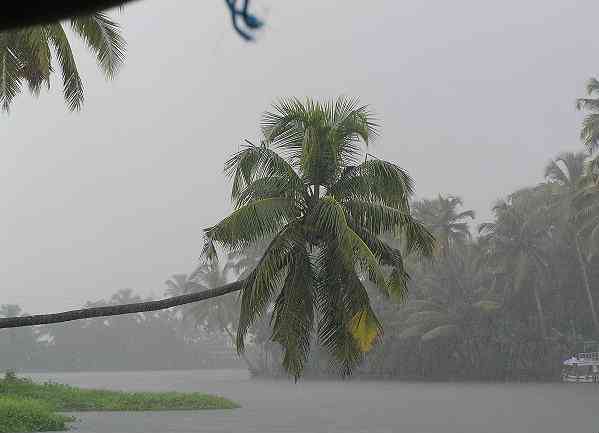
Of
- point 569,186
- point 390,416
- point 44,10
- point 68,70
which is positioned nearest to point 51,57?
point 68,70

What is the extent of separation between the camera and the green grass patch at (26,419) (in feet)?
66.9

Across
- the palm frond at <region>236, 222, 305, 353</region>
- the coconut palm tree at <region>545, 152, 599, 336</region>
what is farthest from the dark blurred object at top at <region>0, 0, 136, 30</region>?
the coconut palm tree at <region>545, 152, 599, 336</region>

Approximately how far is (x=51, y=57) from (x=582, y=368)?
160ft

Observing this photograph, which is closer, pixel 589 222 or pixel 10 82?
pixel 10 82

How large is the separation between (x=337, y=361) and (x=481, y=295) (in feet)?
149

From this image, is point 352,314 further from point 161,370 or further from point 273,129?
point 161,370

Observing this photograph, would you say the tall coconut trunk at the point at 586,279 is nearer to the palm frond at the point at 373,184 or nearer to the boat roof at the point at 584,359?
the boat roof at the point at 584,359

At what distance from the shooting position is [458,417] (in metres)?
26.3

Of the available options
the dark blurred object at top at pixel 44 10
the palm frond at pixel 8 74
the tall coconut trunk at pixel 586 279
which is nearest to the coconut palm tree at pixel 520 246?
the tall coconut trunk at pixel 586 279

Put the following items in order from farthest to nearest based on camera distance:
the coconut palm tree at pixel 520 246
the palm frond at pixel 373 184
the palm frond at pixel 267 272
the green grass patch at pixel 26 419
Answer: the coconut palm tree at pixel 520 246 → the green grass patch at pixel 26 419 → the palm frond at pixel 373 184 → the palm frond at pixel 267 272

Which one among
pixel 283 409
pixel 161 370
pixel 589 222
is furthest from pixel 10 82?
pixel 161 370

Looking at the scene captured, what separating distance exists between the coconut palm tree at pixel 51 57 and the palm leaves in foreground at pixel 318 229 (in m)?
3.02

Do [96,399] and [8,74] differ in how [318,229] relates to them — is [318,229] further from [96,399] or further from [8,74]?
[96,399]

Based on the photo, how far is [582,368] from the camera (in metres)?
51.3
